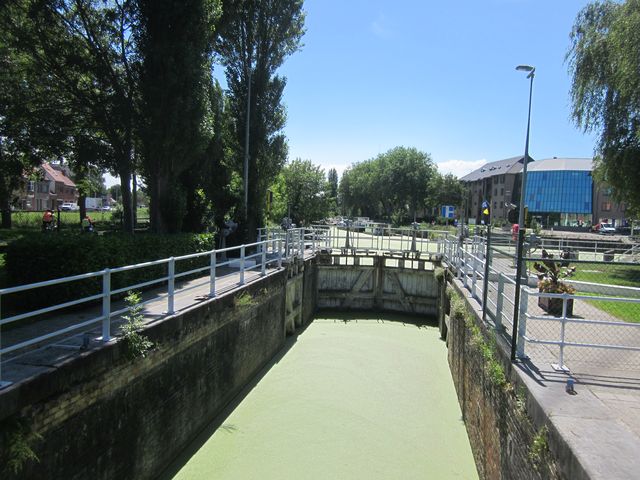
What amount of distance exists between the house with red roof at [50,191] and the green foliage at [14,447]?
64.3 meters

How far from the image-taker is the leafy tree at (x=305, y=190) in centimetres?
4003

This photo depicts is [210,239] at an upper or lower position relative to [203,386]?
upper

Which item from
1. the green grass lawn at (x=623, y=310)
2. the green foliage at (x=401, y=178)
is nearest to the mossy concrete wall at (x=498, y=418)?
the green grass lawn at (x=623, y=310)

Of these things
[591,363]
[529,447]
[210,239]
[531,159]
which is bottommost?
[529,447]

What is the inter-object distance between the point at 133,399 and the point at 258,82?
1758 cm

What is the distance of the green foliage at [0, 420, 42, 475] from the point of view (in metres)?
4.11

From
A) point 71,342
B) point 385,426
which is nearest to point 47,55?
point 71,342

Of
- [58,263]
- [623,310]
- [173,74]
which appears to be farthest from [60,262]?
[623,310]

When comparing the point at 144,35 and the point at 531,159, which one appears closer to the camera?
the point at 144,35

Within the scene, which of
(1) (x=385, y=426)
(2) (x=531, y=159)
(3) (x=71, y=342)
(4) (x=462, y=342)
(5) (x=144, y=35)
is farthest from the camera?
(2) (x=531, y=159)

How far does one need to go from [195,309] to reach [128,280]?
9.17 ft

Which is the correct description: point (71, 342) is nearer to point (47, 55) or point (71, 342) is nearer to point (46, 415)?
point (46, 415)

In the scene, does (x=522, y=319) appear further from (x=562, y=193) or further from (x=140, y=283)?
(x=562, y=193)

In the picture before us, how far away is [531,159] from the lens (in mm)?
96375
